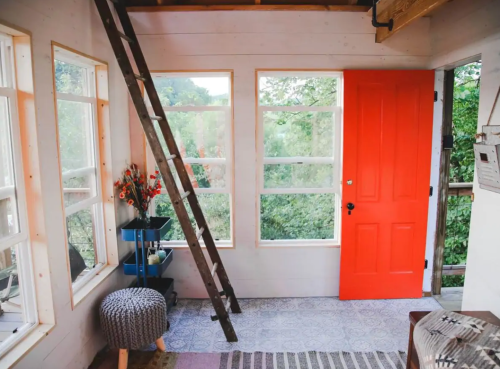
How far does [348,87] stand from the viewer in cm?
316

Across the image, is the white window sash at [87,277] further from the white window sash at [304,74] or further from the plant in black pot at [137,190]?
the white window sash at [304,74]

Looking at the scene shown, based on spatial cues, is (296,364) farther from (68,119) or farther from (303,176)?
(68,119)

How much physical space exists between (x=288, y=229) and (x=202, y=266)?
3.88 ft

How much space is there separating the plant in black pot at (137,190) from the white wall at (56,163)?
704 millimetres

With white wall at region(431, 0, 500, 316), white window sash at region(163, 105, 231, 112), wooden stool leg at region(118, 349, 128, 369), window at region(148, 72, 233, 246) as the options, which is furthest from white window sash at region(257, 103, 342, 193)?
wooden stool leg at region(118, 349, 128, 369)

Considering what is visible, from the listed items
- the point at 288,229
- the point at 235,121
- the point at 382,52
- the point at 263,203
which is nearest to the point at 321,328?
the point at 288,229

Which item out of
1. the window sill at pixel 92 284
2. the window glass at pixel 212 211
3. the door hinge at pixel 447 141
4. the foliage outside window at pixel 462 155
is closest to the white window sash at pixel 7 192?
the window sill at pixel 92 284

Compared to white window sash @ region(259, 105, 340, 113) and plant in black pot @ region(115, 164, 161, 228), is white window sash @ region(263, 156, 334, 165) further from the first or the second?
plant in black pot @ region(115, 164, 161, 228)

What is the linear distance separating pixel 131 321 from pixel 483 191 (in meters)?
2.67

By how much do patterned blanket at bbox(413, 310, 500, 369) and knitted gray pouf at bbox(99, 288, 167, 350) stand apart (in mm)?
1706

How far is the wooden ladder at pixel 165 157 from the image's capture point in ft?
7.98

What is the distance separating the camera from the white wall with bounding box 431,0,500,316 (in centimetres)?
233

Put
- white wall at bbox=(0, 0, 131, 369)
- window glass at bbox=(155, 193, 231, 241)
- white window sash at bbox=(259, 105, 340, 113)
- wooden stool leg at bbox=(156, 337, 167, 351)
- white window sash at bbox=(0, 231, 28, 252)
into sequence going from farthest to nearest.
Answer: window glass at bbox=(155, 193, 231, 241) → white window sash at bbox=(259, 105, 340, 113) → wooden stool leg at bbox=(156, 337, 167, 351) → white wall at bbox=(0, 0, 131, 369) → white window sash at bbox=(0, 231, 28, 252)

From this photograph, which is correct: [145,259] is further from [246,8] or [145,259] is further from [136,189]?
[246,8]
